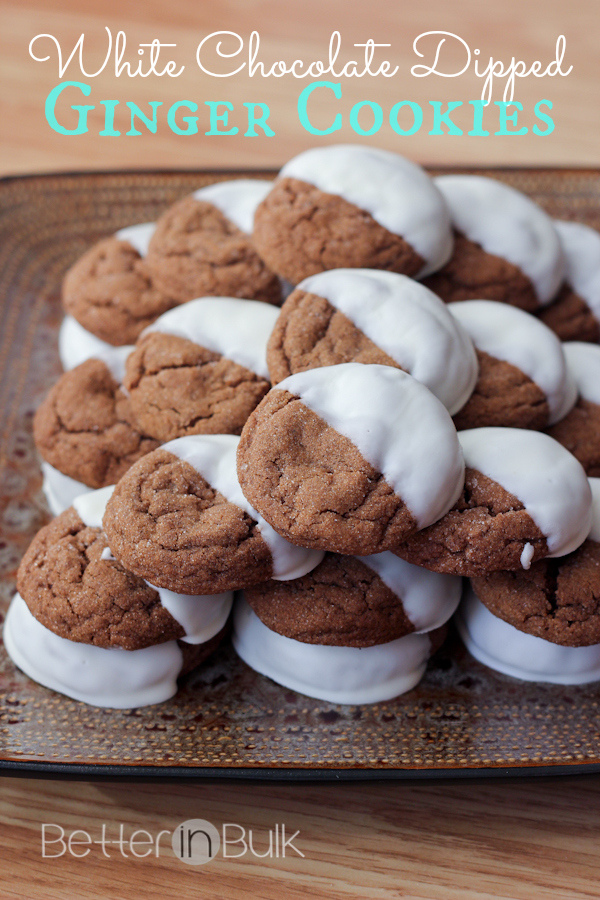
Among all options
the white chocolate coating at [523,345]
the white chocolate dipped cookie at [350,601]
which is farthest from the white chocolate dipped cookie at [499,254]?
the white chocolate dipped cookie at [350,601]

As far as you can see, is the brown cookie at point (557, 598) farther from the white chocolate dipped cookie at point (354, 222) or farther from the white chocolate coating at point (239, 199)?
the white chocolate coating at point (239, 199)

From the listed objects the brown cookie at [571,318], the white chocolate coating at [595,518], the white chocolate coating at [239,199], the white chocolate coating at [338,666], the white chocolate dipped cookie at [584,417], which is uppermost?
the white chocolate coating at [239,199]

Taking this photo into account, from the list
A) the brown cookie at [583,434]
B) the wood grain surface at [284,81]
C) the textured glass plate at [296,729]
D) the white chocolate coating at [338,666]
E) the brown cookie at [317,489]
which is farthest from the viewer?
the wood grain surface at [284,81]

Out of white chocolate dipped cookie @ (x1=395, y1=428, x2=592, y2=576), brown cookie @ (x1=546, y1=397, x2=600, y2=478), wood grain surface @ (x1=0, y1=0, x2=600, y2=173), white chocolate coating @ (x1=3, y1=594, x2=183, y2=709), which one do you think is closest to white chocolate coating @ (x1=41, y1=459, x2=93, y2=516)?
white chocolate coating @ (x1=3, y1=594, x2=183, y2=709)

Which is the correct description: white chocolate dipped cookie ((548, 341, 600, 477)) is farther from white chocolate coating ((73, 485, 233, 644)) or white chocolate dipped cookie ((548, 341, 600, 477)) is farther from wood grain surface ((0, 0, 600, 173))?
wood grain surface ((0, 0, 600, 173))

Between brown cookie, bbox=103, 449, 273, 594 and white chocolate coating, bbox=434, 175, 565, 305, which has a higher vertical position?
white chocolate coating, bbox=434, 175, 565, 305
